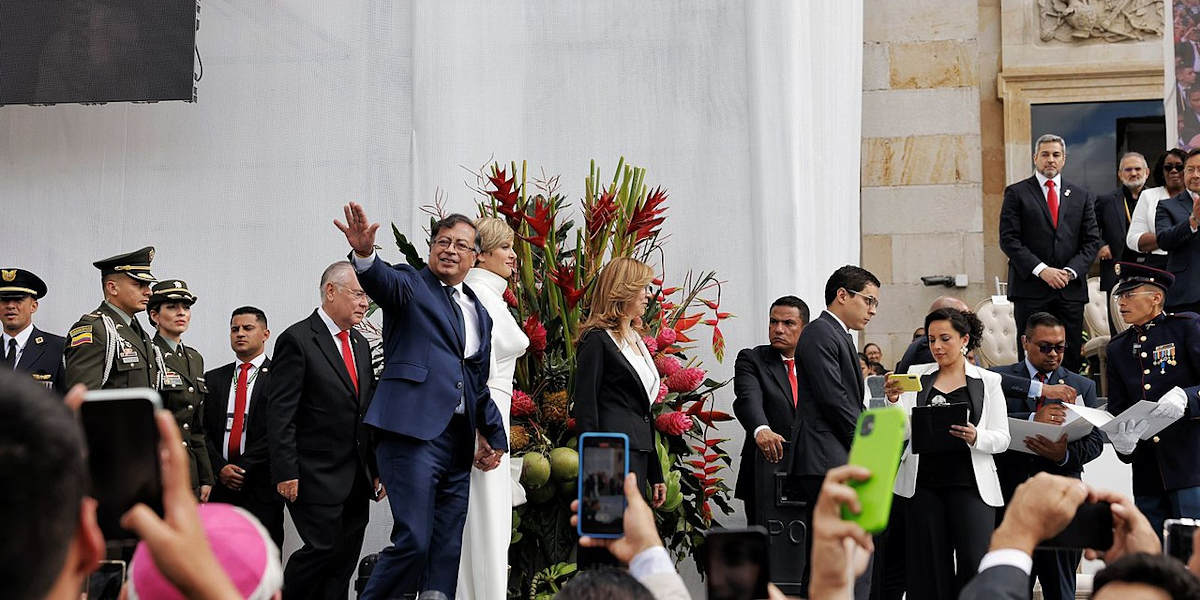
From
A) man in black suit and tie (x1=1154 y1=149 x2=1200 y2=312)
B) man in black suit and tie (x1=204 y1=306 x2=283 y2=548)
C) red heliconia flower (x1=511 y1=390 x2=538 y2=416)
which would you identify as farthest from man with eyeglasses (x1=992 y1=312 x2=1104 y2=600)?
man in black suit and tie (x1=204 y1=306 x2=283 y2=548)

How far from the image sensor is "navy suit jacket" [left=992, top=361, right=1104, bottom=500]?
534 cm

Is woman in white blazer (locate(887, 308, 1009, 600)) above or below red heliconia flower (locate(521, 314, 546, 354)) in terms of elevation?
below

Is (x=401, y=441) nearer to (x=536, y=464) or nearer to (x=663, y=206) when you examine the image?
(x=536, y=464)

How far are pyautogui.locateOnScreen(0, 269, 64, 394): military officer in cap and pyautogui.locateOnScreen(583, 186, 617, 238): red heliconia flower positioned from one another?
2611 millimetres

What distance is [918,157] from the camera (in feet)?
34.5

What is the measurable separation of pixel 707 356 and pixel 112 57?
11.6 ft

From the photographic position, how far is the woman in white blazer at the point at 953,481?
4977 millimetres

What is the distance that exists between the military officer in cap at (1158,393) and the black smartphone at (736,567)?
365 centimetres

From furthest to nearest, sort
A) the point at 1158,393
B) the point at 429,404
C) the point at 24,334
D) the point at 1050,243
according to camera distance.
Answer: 1. the point at 1050,243
2. the point at 24,334
3. the point at 1158,393
4. the point at 429,404

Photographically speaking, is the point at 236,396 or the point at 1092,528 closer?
the point at 1092,528

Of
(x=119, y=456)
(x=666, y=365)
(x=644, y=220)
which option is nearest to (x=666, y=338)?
(x=666, y=365)

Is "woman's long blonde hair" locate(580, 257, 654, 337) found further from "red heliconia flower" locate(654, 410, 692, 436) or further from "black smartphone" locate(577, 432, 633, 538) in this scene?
"black smartphone" locate(577, 432, 633, 538)

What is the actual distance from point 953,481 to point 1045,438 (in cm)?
49

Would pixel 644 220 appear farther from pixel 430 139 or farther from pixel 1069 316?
pixel 1069 316
